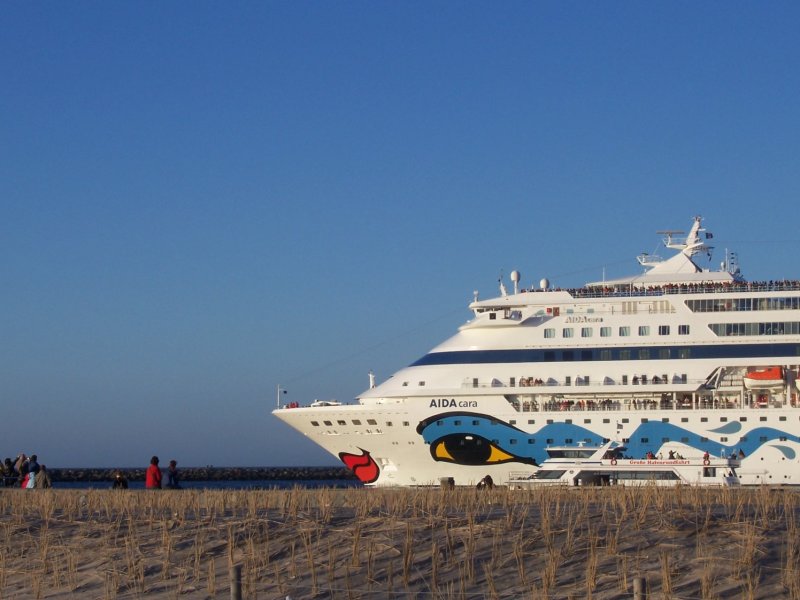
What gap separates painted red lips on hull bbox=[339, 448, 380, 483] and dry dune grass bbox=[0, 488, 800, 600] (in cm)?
2608

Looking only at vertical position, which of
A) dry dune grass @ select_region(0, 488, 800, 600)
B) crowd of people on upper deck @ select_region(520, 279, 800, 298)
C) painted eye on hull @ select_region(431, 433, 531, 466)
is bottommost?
dry dune grass @ select_region(0, 488, 800, 600)

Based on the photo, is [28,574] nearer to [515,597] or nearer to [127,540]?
[127,540]

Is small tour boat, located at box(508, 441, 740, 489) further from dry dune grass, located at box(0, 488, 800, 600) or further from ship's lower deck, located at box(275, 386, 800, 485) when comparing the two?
dry dune grass, located at box(0, 488, 800, 600)

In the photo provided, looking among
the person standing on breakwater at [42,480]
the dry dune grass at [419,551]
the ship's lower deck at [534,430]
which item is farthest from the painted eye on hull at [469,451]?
the dry dune grass at [419,551]

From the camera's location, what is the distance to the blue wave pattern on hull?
41.8m

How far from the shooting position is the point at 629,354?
4425 centimetres

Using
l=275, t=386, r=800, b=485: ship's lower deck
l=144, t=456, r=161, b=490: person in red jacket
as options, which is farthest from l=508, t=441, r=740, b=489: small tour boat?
l=144, t=456, r=161, b=490: person in red jacket

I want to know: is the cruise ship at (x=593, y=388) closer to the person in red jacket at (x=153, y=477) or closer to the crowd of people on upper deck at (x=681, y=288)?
the crowd of people on upper deck at (x=681, y=288)

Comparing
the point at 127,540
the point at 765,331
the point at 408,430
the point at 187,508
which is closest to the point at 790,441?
the point at 765,331

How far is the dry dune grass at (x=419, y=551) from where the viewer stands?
523 inches

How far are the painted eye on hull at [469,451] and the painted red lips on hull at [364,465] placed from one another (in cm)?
266

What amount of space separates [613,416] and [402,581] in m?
30.2

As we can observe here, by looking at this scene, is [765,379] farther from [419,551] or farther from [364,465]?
[419,551]

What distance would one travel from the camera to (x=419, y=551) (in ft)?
48.6
